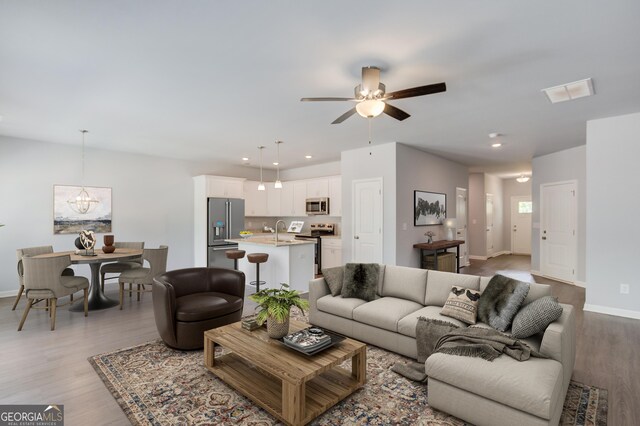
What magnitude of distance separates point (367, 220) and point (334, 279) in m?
2.57

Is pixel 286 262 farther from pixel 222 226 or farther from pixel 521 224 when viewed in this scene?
pixel 521 224

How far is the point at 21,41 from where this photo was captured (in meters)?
2.41

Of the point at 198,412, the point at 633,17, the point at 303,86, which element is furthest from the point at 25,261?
the point at 633,17

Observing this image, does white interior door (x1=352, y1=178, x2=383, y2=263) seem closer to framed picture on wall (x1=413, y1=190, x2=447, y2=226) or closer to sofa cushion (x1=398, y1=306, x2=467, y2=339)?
framed picture on wall (x1=413, y1=190, x2=447, y2=226)

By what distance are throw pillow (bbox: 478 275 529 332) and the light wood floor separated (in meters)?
0.80

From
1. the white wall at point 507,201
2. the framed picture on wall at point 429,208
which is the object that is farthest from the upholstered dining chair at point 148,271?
the white wall at point 507,201

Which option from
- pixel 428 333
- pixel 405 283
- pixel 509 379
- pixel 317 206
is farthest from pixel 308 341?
pixel 317 206

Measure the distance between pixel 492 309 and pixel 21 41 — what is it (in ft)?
14.6

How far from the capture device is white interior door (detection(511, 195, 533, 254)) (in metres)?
10.9

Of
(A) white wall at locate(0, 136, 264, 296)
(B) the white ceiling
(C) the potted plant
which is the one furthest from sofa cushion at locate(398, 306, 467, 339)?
(A) white wall at locate(0, 136, 264, 296)

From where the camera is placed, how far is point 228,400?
239cm

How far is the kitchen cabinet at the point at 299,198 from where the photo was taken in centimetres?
818

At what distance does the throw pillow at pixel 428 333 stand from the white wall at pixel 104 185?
241 inches

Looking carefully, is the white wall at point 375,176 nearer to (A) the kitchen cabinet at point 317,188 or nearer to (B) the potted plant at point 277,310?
(A) the kitchen cabinet at point 317,188
